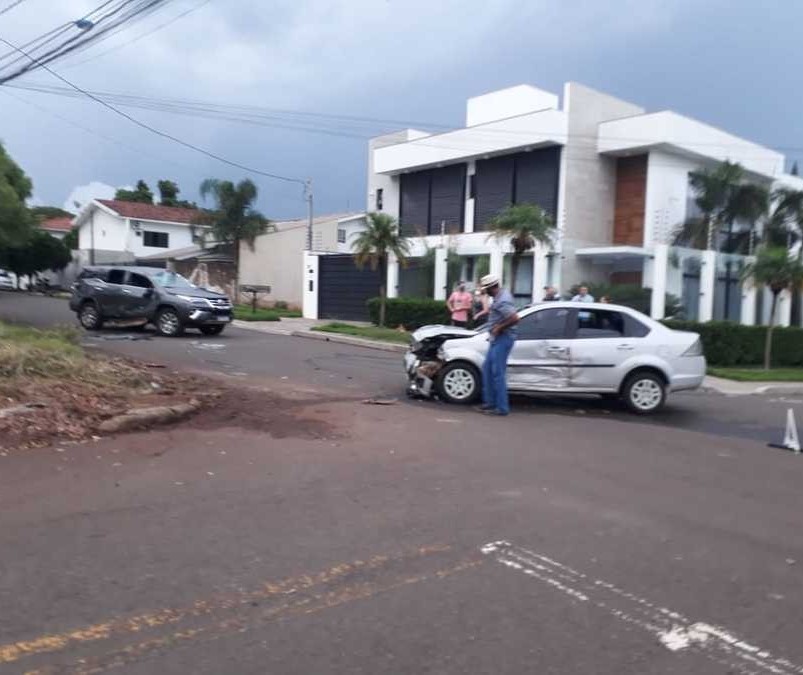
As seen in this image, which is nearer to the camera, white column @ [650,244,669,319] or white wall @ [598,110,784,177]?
white column @ [650,244,669,319]

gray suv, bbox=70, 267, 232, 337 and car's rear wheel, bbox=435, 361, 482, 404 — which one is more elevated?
gray suv, bbox=70, 267, 232, 337

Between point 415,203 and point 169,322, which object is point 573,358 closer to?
point 169,322

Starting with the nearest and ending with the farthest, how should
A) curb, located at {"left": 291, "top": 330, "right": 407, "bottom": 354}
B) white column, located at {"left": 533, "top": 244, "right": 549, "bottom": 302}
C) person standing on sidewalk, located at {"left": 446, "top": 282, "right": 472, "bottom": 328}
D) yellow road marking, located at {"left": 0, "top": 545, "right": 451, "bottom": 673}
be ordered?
1. yellow road marking, located at {"left": 0, "top": 545, "right": 451, "bottom": 673}
2. person standing on sidewalk, located at {"left": 446, "top": 282, "right": 472, "bottom": 328}
3. curb, located at {"left": 291, "top": 330, "right": 407, "bottom": 354}
4. white column, located at {"left": 533, "top": 244, "right": 549, "bottom": 302}

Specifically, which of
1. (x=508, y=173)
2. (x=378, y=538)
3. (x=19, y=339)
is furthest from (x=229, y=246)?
(x=378, y=538)

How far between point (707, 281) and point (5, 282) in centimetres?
4189

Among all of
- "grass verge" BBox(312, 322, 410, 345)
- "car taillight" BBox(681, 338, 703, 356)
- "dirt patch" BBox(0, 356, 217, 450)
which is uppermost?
"car taillight" BBox(681, 338, 703, 356)

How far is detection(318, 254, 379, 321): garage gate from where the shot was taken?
2902cm

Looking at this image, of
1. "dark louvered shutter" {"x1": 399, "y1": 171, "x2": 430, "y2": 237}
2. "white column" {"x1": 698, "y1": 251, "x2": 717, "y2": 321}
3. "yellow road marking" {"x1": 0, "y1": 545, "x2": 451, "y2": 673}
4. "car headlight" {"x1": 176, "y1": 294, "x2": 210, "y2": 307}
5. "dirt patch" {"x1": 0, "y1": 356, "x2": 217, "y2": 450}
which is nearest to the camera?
"yellow road marking" {"x1": 0, "y1": 545, "x2": 451, "y2": 673}

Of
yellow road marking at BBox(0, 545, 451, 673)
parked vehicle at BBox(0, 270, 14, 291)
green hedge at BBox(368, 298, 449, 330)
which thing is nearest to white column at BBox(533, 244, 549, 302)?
green hedge at BBox(368, 298, 449, 330)

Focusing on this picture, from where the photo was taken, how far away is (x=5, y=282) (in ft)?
160

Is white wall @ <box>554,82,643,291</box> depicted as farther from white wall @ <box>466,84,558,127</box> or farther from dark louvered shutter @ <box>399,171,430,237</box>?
dark louvered shutter @ <box>399,171,430,237</box>

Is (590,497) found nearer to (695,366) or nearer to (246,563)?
(246,563)

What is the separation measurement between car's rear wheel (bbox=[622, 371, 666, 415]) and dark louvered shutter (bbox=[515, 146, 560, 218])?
16117 millimetres

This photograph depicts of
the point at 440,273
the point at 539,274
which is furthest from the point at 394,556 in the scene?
the point at 440,273
